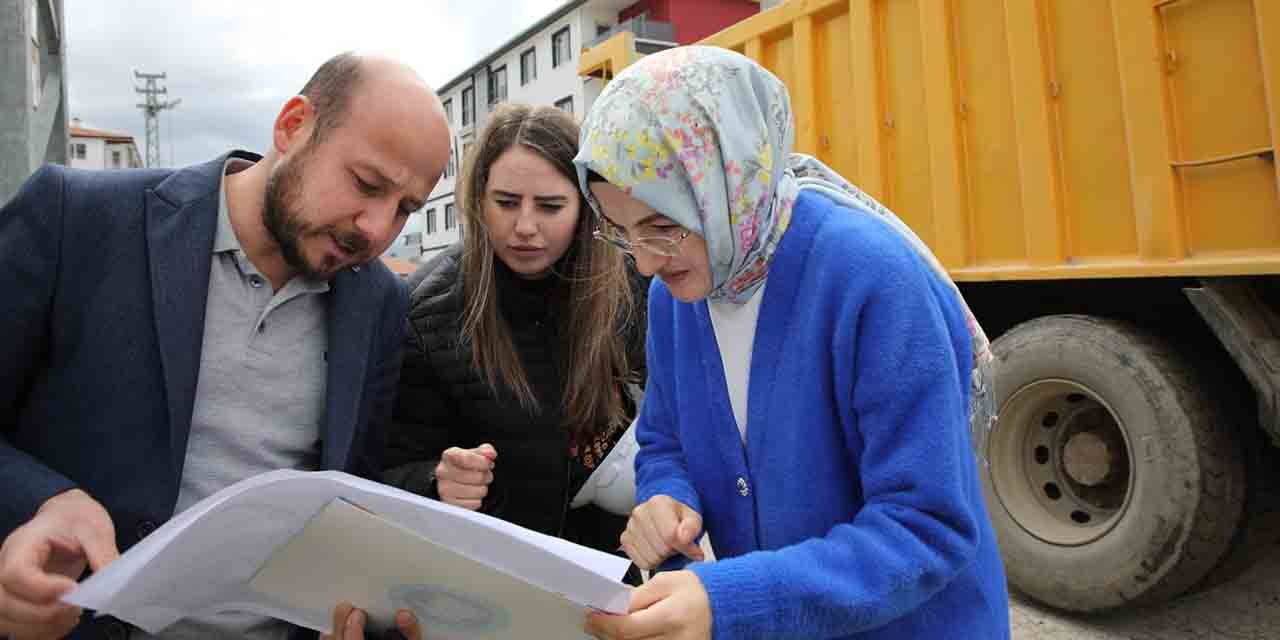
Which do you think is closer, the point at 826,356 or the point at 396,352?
the point at 826,356

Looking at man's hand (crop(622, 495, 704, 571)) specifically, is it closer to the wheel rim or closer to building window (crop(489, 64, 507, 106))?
the wheel rim

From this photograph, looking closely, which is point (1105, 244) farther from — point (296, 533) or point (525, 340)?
point (296, 533)

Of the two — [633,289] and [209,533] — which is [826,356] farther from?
[633,289]

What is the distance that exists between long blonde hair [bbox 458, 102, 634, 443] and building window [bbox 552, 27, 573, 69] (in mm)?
24060

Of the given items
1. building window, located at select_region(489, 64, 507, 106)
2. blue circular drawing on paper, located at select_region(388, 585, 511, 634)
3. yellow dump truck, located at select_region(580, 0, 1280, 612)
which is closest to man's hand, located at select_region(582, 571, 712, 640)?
blue circular drawing on paper, located at select_region(388, 585, 511, 634)

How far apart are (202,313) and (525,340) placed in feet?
2.55

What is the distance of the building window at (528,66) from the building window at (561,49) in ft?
3.87

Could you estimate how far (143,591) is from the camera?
915 mm

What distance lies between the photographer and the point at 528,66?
27.1 metres

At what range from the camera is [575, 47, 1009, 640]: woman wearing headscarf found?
0.98 metres

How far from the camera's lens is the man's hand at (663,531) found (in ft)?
3.97

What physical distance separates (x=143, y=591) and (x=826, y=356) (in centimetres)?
86

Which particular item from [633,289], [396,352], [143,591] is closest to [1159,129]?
[633,289]

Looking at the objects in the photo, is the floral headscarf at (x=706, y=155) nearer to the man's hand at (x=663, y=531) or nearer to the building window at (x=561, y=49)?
the man's hand at (x=663, y=531)
